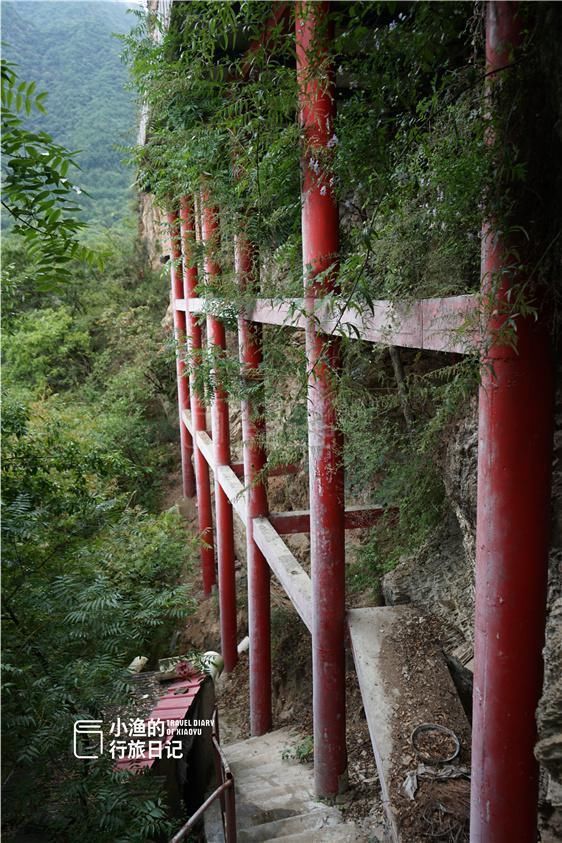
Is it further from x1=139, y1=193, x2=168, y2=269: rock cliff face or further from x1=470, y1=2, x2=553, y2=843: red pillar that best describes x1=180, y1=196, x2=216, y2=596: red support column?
x1=470, y1=2, x2=553, y2=843: red pillar

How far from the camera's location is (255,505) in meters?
6.32

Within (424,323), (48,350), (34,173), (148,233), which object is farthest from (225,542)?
(148,233)

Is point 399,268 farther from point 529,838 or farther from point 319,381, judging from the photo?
point 529,838

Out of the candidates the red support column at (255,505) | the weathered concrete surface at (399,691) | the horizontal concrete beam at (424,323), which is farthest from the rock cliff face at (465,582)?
the red support column at (255,505)

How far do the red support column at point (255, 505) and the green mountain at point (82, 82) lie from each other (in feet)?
55.7

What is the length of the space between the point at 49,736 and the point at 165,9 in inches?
219

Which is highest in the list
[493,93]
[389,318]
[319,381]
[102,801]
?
[493,93]

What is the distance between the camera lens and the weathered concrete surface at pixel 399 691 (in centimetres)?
359

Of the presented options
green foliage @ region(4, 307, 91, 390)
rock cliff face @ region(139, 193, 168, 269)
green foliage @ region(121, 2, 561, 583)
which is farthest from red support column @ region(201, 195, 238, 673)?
rock cliff face @ region(139, 193, 168, 269)

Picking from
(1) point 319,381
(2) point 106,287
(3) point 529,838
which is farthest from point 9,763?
(2) point 106,287

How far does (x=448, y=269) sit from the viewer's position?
270 centimetres
